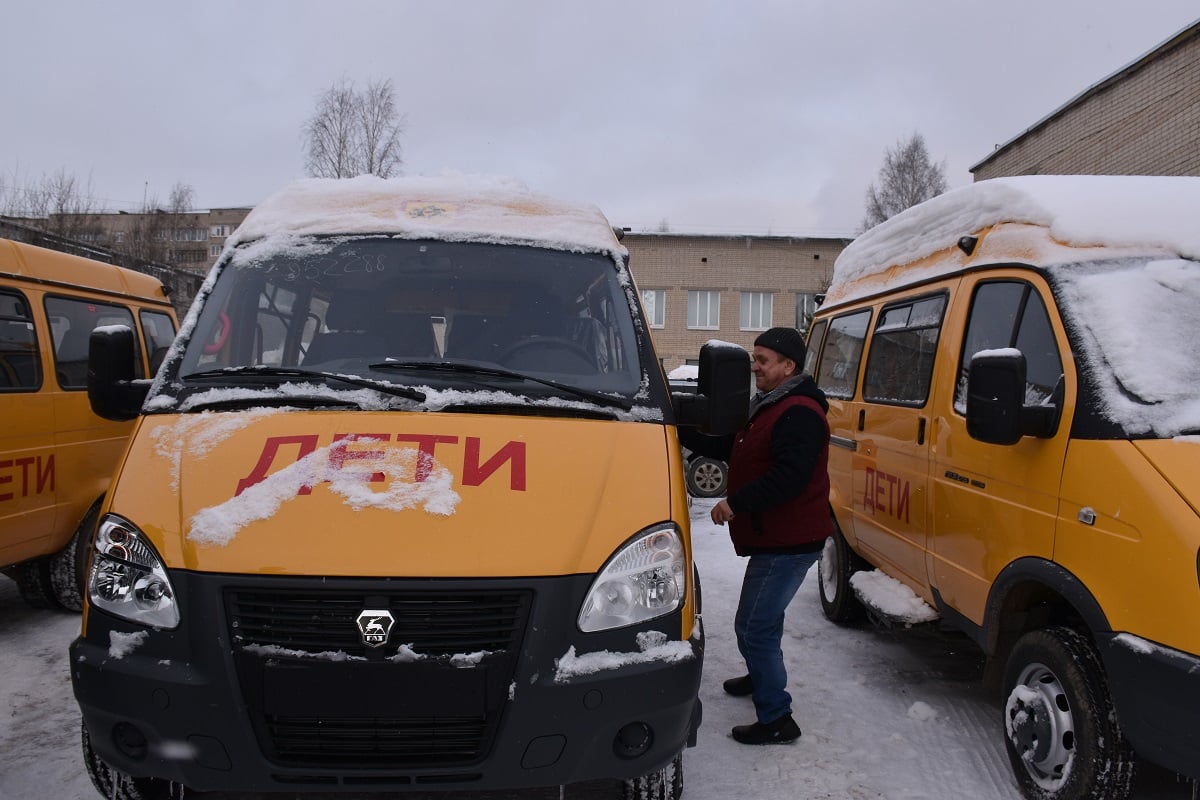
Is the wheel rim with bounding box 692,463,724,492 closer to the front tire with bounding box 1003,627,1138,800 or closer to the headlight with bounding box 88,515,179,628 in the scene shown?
the front tire with bounding box 1003,627,1138,800

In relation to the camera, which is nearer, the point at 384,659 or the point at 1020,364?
the point at 384,659

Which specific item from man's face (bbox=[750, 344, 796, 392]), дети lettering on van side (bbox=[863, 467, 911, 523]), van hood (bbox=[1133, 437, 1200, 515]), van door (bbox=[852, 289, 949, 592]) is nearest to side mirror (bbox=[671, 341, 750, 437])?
man's face (bbox=[750, 344, 796, 392])

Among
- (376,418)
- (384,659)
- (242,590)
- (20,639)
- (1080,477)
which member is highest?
(376,418)

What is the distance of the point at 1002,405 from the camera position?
3033 millimetres

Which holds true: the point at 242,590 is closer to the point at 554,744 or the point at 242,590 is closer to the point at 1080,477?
the point at 554,744

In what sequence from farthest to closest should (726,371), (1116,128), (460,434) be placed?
(1116,128)
(726,371)
(460,434)

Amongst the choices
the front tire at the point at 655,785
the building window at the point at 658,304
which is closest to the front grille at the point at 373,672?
the front tire at the point at 655,785

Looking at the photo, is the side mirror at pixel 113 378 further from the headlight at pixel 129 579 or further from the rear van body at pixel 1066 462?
the rear van body at pixel 1066 462

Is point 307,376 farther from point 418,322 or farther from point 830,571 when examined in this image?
point 830,571

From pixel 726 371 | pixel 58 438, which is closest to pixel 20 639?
pixel 58 438

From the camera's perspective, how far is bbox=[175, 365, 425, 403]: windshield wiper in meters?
2.92

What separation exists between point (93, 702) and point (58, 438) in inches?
148

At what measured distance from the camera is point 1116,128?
14023 mm

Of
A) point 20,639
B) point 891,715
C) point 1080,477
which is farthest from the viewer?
point 20,639
